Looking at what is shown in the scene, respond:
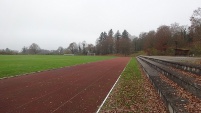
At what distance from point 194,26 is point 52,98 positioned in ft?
87.4

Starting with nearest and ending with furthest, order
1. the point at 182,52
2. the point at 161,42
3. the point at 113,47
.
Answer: the point at 182,52 < the point at 161,42 < the point at 113,47

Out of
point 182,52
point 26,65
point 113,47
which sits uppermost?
point 113,47

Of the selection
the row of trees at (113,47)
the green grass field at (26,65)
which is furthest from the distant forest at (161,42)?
the green grass field at (26,65)

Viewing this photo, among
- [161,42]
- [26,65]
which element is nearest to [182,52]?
[161,42]

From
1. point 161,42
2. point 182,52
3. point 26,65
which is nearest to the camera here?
point 26,65

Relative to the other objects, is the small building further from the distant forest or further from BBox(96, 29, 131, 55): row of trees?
BBox(96, 29, 131, 55): row of trees

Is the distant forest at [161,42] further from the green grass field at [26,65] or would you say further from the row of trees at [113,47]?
the green grass field at [26,65]

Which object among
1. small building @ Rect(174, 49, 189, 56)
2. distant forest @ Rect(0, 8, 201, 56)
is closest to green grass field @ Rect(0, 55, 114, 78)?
distant forest @ Rect(0, 8, 201, 56)

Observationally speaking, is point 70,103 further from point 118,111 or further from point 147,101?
point 147,101

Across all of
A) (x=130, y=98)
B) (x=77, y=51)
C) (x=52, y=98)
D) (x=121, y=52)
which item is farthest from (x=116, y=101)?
(x=77, y=51)

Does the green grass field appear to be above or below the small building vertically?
below

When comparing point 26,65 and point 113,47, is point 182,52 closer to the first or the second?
point 26,65

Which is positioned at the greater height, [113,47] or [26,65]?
[113,47]

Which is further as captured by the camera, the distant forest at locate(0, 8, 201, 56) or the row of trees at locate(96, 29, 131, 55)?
the row of trees at locate(96, 29, 131, 55)
